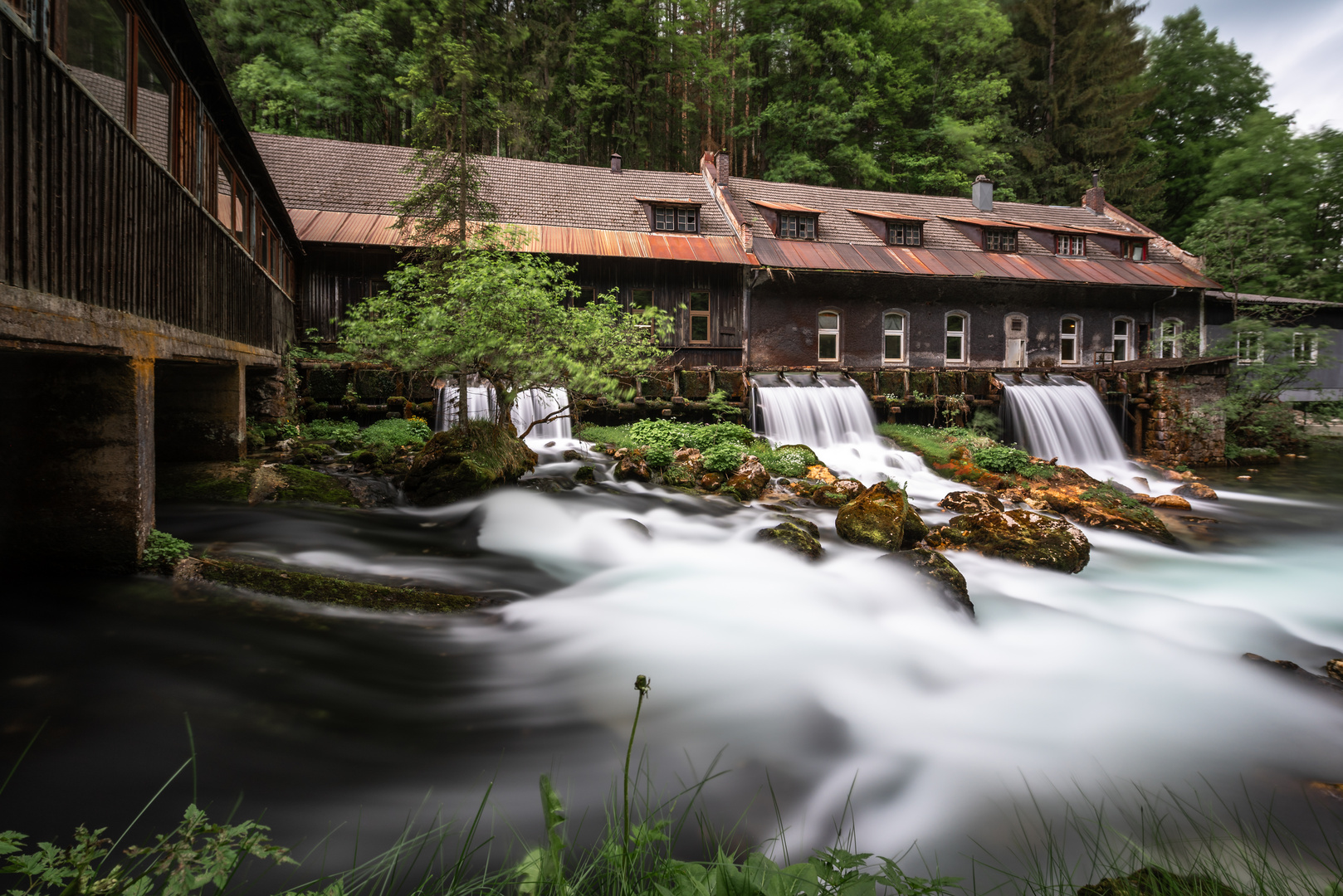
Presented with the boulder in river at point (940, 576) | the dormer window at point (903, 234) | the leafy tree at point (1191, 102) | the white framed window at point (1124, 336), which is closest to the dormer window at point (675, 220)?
the dormer window at point (903, 234)

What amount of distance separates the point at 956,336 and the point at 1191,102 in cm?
3225

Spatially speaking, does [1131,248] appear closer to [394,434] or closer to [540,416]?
[540,416]

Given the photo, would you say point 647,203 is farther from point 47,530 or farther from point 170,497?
point 47,530

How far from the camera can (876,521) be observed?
28.0 ft

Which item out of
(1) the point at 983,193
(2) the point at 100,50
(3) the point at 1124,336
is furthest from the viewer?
(1) the point at 983,193

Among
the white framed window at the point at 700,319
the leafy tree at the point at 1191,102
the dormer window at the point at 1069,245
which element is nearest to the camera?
the white framed window at the point at 700,319

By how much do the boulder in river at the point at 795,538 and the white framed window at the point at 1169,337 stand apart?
26.1 metres

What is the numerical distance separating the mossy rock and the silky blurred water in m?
1.50

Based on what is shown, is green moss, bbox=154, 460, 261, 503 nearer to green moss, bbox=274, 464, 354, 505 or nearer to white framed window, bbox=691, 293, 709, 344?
green moss, bbox=274, 464, 354, 505

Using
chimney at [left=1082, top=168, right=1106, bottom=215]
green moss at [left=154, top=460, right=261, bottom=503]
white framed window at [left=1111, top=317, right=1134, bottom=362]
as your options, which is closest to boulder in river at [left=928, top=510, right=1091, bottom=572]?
green moss at [left=154, top=460, right=261, bottom=503]

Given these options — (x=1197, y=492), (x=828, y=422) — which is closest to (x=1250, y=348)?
(x=1197, y=492)

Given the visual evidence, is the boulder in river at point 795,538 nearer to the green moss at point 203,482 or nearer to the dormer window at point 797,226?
the green moss at point 203,482

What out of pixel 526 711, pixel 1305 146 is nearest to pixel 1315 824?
pixel 526 711

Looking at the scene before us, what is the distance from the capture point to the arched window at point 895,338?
77.4ft
